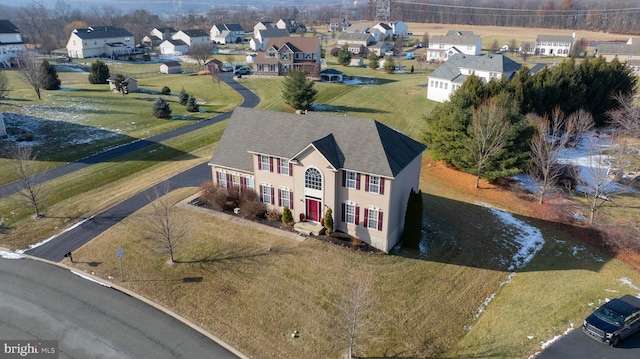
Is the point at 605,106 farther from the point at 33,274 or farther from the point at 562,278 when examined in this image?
the point at 33,274

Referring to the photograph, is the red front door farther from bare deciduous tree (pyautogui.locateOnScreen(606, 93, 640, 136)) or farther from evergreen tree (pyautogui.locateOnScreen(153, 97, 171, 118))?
bare deciduous tree (pyautogui.locateOnScreen(606, 93, 640, 136))

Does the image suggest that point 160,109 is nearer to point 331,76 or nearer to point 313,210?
point 331,76

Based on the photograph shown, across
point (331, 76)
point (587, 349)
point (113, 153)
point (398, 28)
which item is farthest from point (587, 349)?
point (398, 28)

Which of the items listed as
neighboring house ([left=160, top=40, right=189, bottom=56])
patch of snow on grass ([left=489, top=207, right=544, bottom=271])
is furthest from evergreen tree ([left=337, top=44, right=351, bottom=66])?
patch of snow on grass ([left=489, top=207, right=544, bottom=271])

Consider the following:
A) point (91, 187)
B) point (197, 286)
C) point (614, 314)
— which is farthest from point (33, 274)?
point (614, 314)

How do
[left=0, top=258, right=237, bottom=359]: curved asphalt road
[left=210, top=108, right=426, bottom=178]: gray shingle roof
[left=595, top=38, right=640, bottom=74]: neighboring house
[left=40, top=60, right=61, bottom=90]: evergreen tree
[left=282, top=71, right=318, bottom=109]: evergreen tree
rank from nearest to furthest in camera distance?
[left=0, top=258, right=237, bottom=359]: curved asphalt road < [left=210, top=108, right=426, bottom=178]: gray shingle roof < [left=282, top=71, right=318, bottom=109]: evergreen tree < [left=40, top=60, right=61, bottom=90]: evergreen tree < [left=595, top=38, right=640, bottom=74]: neighboring house

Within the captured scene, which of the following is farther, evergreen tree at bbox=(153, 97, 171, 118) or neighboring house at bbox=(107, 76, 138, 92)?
neighboring house at bbox=(107, 76, 138, 92)

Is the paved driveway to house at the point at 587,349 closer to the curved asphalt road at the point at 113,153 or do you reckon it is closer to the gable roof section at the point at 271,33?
the curved asphalt road at the point at 113,153
